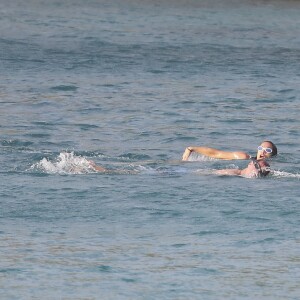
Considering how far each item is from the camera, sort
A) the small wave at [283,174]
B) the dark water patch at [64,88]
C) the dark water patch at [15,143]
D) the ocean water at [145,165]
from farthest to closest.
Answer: the dark water patch at [64,88]
the dark water patch at [15,143]
the small wave at [283,174]
the ocean water at [145,165]

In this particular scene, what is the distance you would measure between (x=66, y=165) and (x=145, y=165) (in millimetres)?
1465

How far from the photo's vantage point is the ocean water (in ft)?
48.4

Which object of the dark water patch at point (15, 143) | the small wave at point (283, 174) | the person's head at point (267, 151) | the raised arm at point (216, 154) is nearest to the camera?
the person's head at point (267, 151)

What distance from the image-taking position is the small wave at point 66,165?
20.3 metres

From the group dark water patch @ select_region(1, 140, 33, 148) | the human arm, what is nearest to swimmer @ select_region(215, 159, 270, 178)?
the human arm

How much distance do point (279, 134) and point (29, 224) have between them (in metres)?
9.93

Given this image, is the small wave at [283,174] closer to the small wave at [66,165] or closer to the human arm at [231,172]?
the human arm at [231,172]

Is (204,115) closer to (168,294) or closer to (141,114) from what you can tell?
(141,114)

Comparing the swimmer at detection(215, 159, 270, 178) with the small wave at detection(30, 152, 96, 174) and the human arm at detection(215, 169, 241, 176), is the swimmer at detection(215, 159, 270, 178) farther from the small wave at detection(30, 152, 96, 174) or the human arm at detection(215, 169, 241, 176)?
the small wave at detection(30, 152, 96, 174)

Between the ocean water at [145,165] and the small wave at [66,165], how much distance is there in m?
0.05

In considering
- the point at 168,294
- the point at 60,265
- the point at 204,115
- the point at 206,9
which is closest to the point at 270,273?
the point at 168,294

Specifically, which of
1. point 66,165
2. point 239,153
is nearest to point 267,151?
point 239,153

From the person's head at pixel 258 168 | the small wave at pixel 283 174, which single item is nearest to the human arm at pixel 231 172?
the person's head at pixel 258 168

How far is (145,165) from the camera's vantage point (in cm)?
2116
